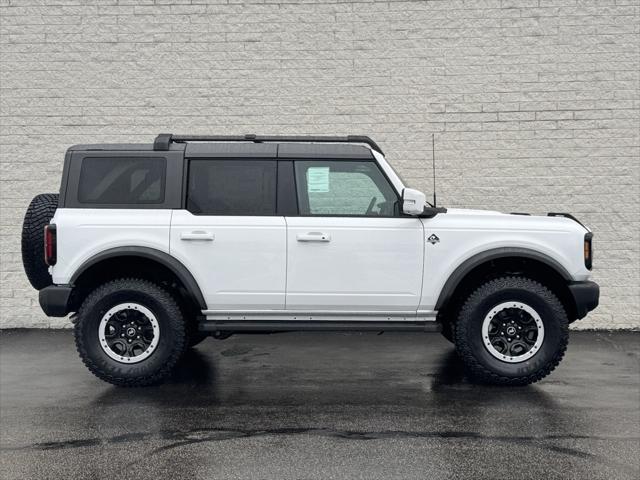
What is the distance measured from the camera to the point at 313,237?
666 centimetres

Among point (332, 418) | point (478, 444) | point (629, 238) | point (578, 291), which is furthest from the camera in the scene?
point (629, 238)

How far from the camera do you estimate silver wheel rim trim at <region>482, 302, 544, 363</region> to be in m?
6.64

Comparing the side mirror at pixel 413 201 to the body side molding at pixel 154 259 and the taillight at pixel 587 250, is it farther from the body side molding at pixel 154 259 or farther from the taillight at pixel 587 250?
the body side molding at pixel 154 259

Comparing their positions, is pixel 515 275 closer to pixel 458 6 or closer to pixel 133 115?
pixel 458 6

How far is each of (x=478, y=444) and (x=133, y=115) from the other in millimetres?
6632

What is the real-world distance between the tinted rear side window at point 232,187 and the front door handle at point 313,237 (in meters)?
0.35

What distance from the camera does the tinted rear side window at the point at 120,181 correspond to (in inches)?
271

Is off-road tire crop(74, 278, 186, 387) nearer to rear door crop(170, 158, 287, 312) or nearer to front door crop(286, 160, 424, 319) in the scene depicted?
rear door crop(170, 158, 287, 312)

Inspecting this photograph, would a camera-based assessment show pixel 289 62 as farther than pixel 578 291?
Yes

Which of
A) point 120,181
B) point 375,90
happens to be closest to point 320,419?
point 120,181

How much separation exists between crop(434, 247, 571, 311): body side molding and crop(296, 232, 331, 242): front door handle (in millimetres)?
1097

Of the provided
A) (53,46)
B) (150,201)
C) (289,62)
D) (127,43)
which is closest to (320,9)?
(289,62)

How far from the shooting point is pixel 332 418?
5.64 metres

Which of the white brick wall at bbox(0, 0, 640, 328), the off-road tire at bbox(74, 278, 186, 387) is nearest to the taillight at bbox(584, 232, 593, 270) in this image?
the white brick wall at bbox(0, 0, 640, 328)
